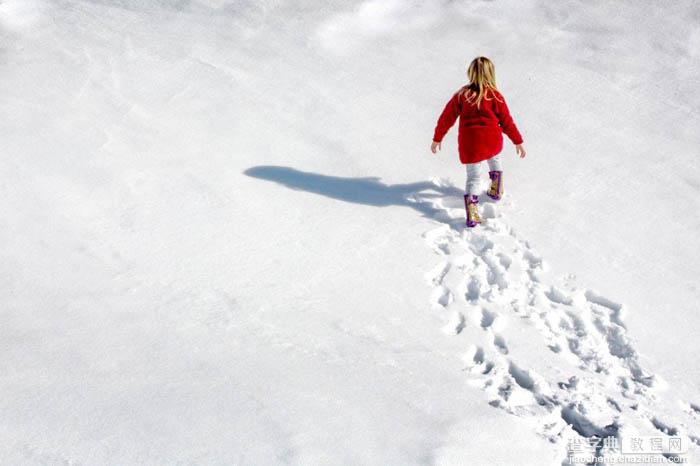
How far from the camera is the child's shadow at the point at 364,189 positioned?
200 inches

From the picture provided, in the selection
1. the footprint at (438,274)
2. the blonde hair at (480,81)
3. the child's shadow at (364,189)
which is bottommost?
the footprint at (438,274)

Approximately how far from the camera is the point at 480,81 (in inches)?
184

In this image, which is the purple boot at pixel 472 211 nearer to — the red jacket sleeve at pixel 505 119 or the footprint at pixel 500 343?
the red jacket sleeve at pixel 505 119

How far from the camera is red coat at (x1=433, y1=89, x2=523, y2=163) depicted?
4734mm

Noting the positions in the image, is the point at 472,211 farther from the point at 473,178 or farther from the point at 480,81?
the point at 480,81

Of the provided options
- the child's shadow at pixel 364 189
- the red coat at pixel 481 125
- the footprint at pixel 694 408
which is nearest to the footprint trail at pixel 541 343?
the footprint at pixel 694 408

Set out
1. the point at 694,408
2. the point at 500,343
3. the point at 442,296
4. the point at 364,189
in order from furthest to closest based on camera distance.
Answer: the point at 364,189 < the point at 442,296 < the point at 500,343 < the point at 694,408

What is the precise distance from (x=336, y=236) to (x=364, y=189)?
0.67m

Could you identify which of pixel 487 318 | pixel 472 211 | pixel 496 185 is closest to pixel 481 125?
pixel 496 185

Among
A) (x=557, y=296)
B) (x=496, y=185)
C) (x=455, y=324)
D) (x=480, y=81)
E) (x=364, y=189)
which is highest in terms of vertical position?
(x=480, y=81)

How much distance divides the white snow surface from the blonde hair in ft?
2.62

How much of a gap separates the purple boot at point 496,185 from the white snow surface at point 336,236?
0.09m

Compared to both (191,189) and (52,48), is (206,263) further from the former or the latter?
(52,48)

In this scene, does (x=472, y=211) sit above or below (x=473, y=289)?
above
